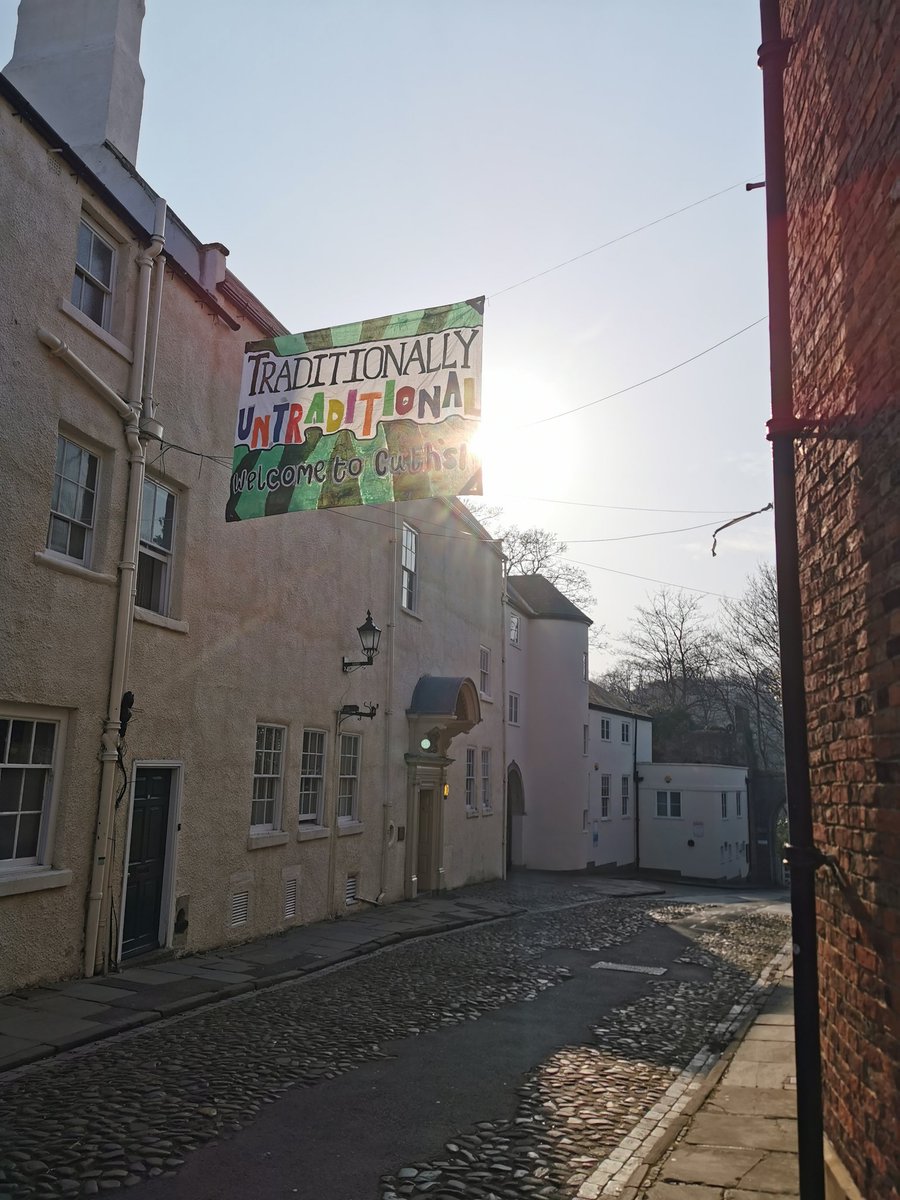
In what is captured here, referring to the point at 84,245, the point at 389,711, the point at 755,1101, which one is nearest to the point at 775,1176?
the point at 755,1101

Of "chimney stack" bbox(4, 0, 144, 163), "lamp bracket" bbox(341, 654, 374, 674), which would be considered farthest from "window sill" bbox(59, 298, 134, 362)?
"lamp bracket" bbox(341, 654, 374, 674)

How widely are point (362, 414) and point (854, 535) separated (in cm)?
705

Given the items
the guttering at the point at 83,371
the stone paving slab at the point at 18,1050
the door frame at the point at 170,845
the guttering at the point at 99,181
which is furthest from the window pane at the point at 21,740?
the guttering at the point at 99,181

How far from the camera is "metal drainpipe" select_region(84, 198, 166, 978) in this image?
991 cm

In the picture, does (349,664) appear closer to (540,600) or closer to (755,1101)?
(755,1101)

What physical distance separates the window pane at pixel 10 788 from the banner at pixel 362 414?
3.89 meters

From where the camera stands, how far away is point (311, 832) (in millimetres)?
15031

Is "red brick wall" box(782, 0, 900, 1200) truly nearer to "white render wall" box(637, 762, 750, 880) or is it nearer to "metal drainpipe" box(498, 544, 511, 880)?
"metal drainpipe" box(498, 544, 511, 880)

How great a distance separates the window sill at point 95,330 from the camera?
32.9ft

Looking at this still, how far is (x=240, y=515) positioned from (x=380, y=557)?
7.51 metres

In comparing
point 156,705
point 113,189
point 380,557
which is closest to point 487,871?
point 380,557

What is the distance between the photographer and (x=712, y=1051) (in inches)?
322

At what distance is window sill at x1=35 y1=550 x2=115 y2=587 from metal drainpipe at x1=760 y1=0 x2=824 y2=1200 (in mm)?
7574

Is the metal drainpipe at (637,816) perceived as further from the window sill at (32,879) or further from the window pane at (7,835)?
the window pane at (7,835)
